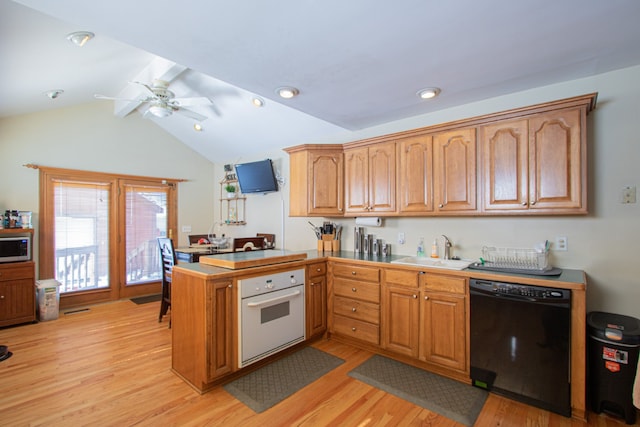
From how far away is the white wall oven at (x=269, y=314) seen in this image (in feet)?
8.25

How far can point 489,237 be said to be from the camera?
2.85 metres

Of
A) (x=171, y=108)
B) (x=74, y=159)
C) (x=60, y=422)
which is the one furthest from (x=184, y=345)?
(x=74, y=159)

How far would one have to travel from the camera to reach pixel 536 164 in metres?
2.36

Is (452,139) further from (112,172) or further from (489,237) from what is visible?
(112,172)

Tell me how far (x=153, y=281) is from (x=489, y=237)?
536 centimetres

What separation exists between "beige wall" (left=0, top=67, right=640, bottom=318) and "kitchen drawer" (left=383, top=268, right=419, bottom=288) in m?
0.66

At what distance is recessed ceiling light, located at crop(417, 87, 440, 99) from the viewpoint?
2.59 meters

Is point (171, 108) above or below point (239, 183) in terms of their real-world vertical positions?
above

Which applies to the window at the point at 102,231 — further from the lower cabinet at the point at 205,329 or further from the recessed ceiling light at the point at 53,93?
the lower cabinet at the point at 205,329

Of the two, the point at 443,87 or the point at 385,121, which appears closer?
the point at 443,87

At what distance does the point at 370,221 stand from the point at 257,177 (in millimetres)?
2280

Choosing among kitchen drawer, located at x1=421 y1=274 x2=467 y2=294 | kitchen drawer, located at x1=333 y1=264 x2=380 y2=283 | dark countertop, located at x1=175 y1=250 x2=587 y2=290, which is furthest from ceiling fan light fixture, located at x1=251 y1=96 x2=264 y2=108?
kitchen drawer, located at x1=421 y1=274 x2=467 y2=294

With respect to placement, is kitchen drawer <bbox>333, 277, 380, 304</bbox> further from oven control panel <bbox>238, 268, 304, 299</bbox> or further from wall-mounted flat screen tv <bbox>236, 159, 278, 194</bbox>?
wall-mounted flat screen tv <bbox>236, 159, 278, 194</bbox>

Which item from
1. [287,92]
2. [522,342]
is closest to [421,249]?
[522,342]
